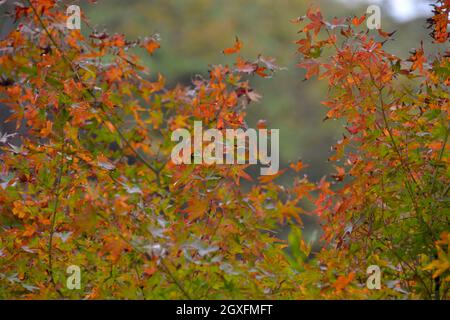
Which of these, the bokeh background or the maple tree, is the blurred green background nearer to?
the bokeh background

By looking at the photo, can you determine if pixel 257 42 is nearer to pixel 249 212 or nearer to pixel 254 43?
pixel 254 43

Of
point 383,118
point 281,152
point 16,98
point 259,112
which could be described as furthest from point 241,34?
point 383,118

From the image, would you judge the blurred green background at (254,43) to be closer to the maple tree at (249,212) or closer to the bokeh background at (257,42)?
the bokeh background at (257,42)

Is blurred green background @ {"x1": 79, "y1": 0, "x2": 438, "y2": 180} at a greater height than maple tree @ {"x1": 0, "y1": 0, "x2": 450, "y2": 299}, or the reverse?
blurred green background @ {"x1": 79, "y1": 0, "x2": 438, "y2": 180}

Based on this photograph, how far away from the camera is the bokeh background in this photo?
36.8ft

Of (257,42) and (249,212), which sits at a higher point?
(257,42)

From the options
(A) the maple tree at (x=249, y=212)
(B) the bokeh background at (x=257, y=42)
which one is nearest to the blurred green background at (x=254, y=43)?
(B) the bokeh background at (x=257, y=42)

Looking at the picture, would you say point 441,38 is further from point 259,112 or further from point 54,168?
point 259,112

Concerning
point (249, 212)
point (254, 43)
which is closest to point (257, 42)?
point (254, 43)

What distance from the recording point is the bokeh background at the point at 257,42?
11211 mm

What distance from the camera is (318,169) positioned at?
11.2 m

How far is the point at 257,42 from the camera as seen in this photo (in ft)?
37.7

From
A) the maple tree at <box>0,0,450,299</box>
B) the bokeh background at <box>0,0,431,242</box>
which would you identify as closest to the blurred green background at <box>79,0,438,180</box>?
the bokeh background at <box>0,0,431,242</box>

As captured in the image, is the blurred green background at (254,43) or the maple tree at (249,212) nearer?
the maple tree at (249,212)
